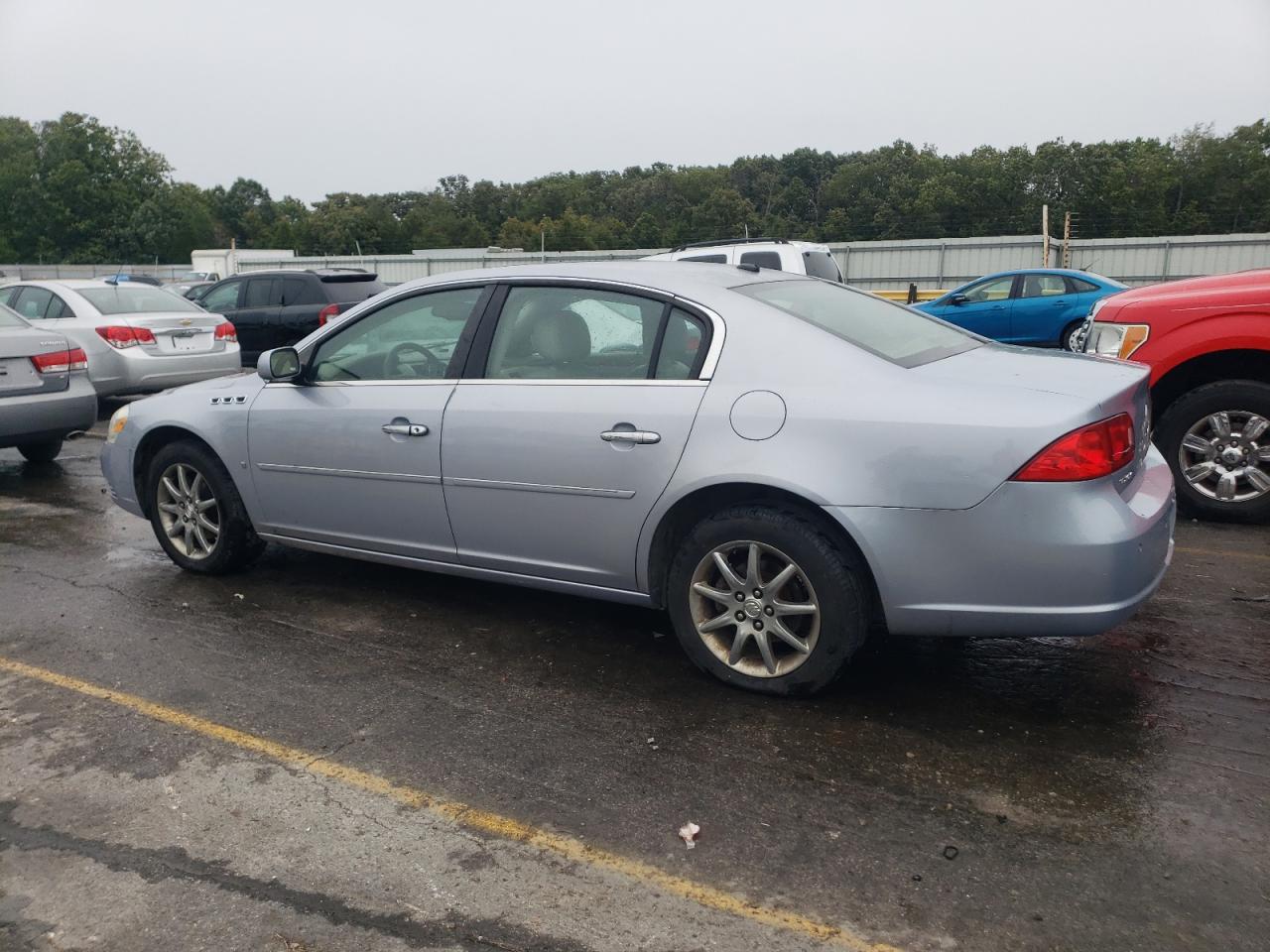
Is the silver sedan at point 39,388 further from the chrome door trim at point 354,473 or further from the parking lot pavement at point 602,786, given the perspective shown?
the chrome door trim at point 354,473

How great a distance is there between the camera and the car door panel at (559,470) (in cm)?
378

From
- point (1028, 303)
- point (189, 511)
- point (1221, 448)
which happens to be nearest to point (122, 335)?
point (189, 511)

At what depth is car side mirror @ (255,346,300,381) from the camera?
4801 mm

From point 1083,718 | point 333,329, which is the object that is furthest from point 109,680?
point 1083,718

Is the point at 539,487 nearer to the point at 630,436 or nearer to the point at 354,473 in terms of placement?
the point at 630,436

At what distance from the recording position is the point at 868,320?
4090mm

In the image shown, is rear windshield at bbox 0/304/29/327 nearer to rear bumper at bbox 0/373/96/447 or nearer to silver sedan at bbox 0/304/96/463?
silver sedan at bbox 0/304/96/463

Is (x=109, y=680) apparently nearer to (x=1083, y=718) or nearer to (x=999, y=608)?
(x=999, y=608)

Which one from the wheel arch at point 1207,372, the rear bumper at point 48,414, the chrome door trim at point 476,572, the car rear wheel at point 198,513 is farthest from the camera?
the rear bumper at point 48,414

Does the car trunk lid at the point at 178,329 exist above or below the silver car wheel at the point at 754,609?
above

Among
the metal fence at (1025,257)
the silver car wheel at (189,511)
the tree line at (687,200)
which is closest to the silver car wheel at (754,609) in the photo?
the silver car wheel at (189,511)

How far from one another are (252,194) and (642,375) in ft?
515

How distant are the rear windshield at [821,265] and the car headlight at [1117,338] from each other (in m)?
5.71

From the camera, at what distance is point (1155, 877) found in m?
2.61
